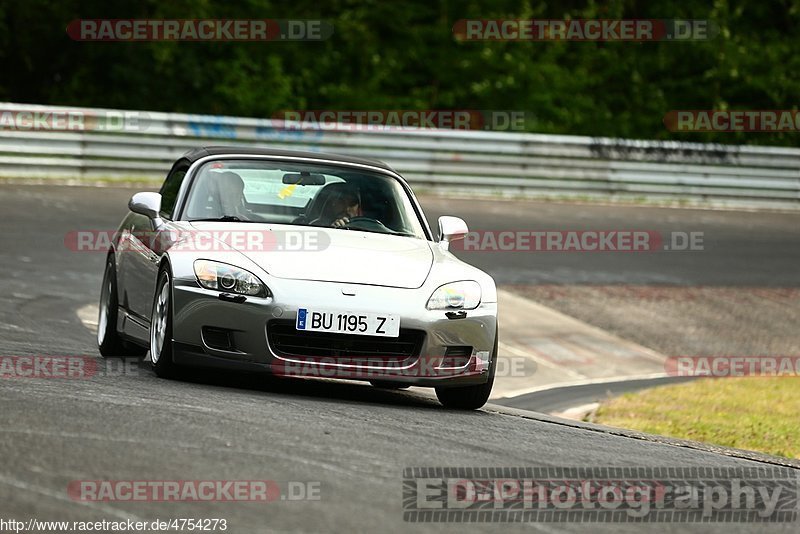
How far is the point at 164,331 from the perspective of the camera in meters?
8.13

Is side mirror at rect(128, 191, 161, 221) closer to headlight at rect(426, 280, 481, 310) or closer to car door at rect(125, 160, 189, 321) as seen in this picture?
car door at rect(125, 160, 189, 321)

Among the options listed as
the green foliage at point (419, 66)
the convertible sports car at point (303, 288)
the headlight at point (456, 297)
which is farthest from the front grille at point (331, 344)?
the green foliage at point (419, 66)

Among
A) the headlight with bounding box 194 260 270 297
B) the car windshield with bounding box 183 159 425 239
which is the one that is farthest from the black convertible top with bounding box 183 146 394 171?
the headlight with bounding box 194 260 270 297

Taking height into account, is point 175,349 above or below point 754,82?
below

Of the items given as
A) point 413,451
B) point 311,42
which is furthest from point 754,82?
point 413,451

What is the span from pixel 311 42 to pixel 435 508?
25688 millimetres

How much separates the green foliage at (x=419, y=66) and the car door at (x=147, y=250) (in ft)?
60.3

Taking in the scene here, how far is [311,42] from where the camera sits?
1193 inches

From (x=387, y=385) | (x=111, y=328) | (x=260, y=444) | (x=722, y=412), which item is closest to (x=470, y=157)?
(x=722, y=412)

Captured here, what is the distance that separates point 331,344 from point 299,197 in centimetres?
157

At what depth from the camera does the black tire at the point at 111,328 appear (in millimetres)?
9891

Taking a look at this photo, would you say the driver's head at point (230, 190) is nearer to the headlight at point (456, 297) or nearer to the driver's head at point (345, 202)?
the driver's head at point (345, 202)

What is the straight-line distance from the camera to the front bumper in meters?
7.84

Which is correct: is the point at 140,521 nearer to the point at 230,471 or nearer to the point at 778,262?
the point at 230,471
